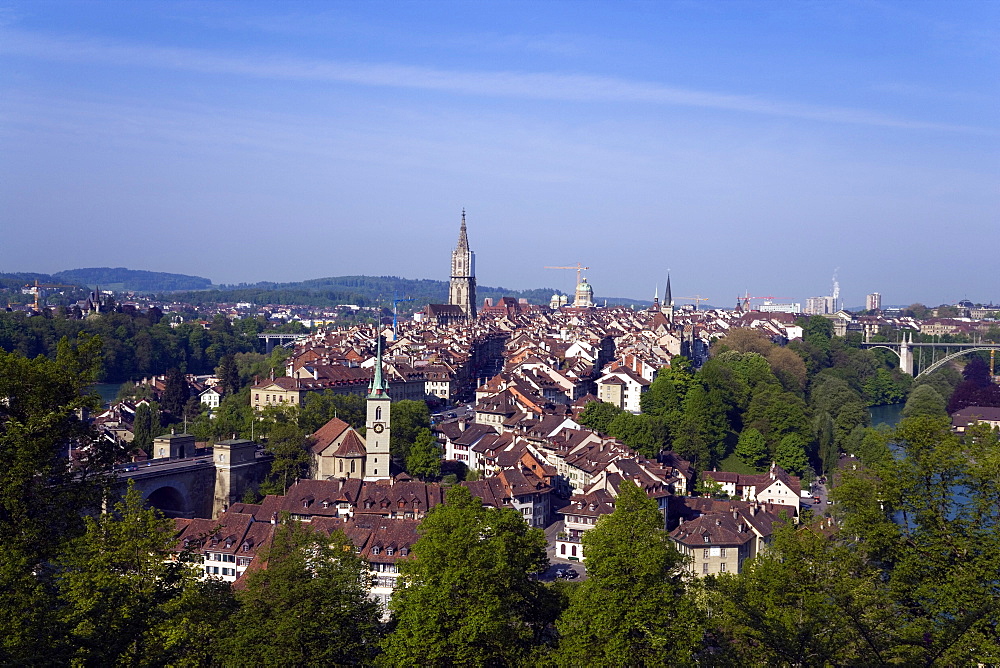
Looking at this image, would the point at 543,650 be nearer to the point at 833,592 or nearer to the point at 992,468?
the point at 833,592

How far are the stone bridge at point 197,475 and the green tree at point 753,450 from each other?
22.8 m

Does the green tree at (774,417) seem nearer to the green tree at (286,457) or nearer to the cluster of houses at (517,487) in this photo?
the cluster of houses at (517,487)

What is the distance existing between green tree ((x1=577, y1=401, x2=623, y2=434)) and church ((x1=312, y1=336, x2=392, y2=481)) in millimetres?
13900

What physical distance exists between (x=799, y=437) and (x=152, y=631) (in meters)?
43.4

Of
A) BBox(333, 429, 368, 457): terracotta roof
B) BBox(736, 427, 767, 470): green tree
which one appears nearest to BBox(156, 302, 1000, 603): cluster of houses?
BBox(333, 429, 368, 457): terracotta roof

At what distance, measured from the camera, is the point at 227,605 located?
19.7 m

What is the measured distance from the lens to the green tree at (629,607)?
1838cm

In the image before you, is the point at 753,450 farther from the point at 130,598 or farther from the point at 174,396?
the point at 130,598

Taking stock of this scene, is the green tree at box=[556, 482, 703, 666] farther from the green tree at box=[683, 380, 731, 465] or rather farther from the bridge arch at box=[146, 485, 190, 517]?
the green tree at box=[683, 380, 731, 465]

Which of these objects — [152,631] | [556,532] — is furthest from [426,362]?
[152,631]

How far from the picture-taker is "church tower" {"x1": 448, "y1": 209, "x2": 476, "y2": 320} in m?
135

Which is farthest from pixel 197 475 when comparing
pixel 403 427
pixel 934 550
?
pixel 934 550

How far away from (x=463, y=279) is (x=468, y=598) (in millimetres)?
115806

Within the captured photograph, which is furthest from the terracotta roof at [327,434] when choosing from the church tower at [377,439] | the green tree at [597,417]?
the green tree at [597,417]
